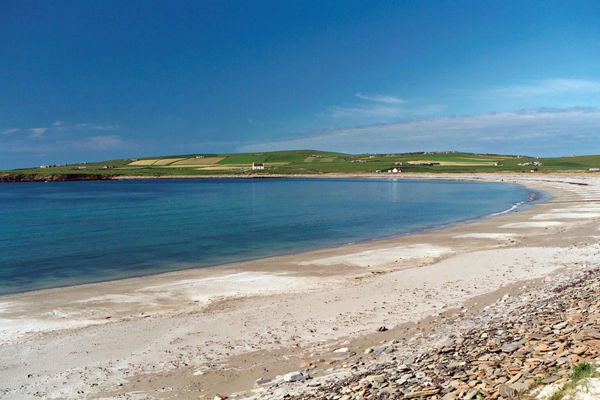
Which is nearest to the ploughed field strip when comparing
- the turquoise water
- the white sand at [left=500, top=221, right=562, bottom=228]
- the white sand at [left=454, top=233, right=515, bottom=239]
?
the turquoise water

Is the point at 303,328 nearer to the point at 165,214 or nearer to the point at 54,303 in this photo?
the point at 54,303

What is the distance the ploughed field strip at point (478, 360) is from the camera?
6.54 m

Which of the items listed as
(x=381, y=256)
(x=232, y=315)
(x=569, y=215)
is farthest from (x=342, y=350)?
(x=569, y=215)

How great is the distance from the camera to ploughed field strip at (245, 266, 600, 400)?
6.54m

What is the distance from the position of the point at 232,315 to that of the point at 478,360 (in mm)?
7620

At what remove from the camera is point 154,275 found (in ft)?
68.9

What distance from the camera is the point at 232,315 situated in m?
13.3

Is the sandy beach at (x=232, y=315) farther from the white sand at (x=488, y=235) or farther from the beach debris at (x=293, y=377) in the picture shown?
the white sand at (x=488, y=235)

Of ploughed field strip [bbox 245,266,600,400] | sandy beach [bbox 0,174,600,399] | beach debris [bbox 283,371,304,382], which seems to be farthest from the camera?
sandy beach [bbox 0,174,600,399]

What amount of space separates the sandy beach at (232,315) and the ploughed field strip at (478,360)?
108 cm

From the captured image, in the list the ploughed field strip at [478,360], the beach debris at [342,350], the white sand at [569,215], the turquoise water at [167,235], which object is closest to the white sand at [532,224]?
the white sand at [569,215]

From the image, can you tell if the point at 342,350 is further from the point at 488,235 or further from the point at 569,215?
the point at 569,215

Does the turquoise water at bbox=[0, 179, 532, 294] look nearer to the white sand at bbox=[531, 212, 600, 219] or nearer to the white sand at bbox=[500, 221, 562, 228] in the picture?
the white sand at bbox=[531, 212, 600, 219]

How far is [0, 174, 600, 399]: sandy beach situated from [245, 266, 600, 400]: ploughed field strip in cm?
108
